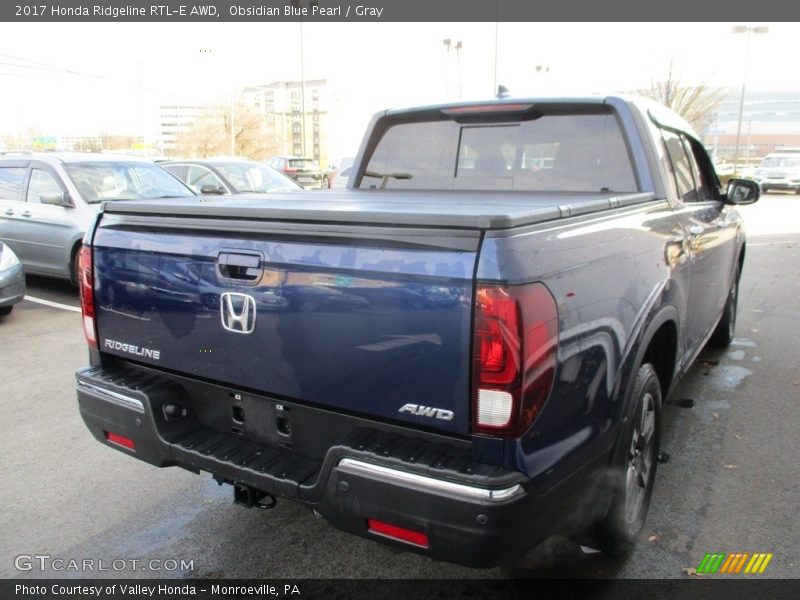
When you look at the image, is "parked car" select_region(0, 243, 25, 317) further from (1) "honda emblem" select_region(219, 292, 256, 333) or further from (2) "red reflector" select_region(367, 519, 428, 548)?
(2) "red reflector" select_region(367, 519, 428, 548)

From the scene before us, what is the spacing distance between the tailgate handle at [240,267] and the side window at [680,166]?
2.56m

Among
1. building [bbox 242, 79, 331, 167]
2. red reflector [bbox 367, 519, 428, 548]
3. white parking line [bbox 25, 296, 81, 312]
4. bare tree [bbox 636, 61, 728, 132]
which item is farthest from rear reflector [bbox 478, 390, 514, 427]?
building [bbox 242, 79, 331, 167]

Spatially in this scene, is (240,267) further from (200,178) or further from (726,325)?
(200,178)

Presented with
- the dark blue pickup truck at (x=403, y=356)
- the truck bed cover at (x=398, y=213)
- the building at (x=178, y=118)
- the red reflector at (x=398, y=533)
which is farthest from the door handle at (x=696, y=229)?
the building at (x=178, y=118)

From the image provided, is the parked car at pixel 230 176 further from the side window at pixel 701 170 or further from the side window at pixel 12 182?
the side window at pixel 701 170

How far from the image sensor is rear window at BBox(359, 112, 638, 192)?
3.51 meters

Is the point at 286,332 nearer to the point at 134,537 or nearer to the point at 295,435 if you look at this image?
the point at 295,435

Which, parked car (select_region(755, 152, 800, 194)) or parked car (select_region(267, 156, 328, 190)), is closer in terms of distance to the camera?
parked car (select_region(267, 156, 328, 190))

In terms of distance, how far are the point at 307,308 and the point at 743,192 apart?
4.02 metres

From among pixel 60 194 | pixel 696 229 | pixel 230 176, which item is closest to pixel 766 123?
pixel 230 176

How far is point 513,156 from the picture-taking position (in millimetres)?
3758

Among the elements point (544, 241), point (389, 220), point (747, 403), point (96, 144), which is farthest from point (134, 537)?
point (96, 144)

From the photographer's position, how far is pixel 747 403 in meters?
4.68

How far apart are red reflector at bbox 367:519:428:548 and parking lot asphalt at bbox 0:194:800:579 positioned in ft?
2.75
